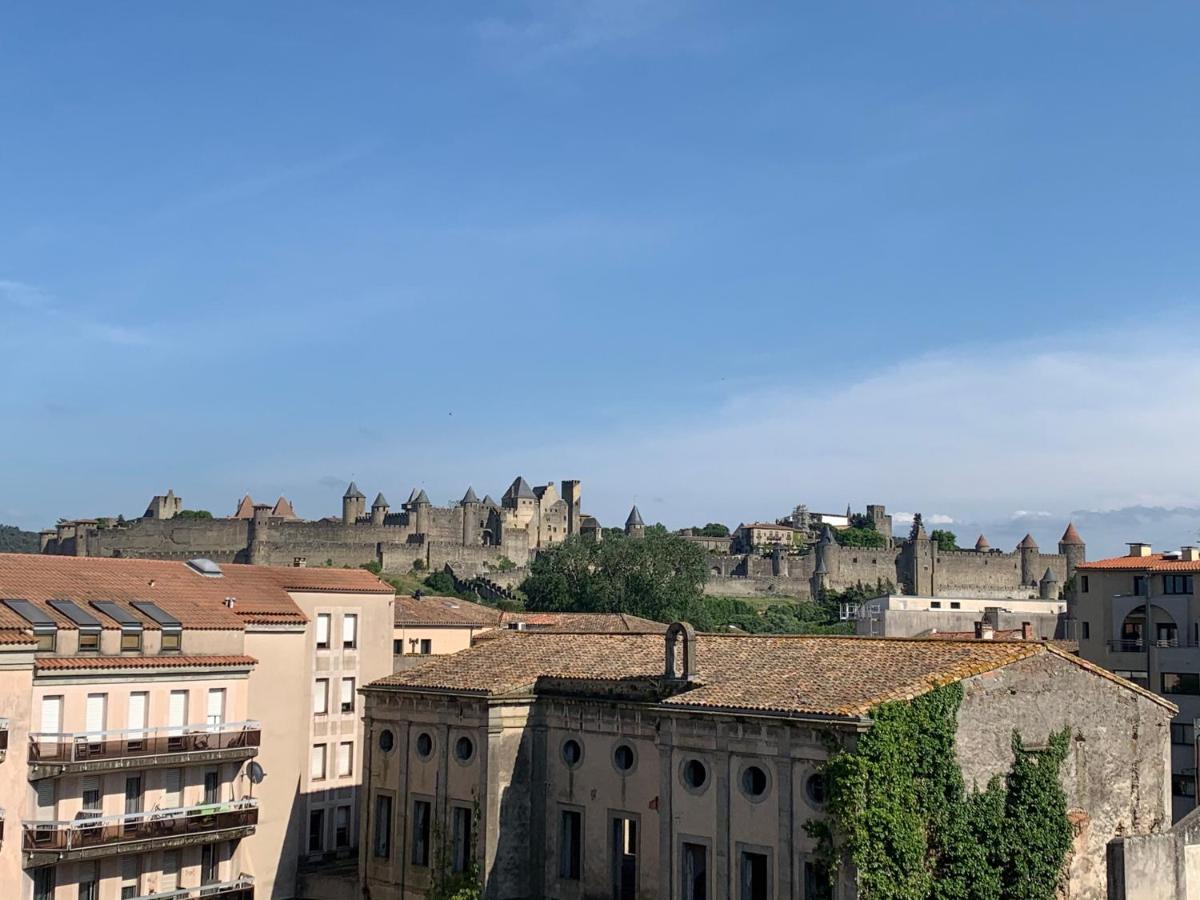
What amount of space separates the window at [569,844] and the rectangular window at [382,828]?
601 cm

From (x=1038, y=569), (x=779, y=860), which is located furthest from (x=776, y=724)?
(x=1038, y=569)

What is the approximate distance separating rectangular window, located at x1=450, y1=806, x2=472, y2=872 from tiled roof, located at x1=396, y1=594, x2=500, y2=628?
19110 mm

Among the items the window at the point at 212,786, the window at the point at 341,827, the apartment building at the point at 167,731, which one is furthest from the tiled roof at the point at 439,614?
the window at the point at 212,786

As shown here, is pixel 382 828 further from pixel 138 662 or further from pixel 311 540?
pixel 311 540

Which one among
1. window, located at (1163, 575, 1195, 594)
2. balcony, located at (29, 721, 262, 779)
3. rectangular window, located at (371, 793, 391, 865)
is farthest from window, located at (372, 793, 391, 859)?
window, located at (1163, 575, 1195, 594)

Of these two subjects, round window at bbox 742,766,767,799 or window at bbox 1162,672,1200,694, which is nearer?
round window at bbox 742,766,767,799

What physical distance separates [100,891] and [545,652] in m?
13.6

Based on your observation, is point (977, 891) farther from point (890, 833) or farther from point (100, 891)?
point (100, 891)

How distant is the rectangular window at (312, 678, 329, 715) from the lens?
4541cm

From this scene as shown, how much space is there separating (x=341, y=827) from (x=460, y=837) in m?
10.7

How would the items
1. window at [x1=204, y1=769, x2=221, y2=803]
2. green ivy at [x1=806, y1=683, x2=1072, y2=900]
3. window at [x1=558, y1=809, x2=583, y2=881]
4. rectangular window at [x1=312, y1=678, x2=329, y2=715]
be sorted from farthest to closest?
rectangular window at [x1=312, y1=678, x2=329, y2=715] → window at [x1=204, y1=769, x2=221, y2=803] → window at [x1=558, y1=809, x2=583, y2=881] → green ivy at [x1=806, y1=683, x2=1072, y2=900]

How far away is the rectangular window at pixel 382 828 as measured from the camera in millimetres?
38188

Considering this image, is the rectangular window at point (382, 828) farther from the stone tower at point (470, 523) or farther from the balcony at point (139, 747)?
the stone tower at point (470, 523)

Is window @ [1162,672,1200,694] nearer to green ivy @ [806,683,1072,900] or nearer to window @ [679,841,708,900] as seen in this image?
green ivy @ [806,683,1072,900]
